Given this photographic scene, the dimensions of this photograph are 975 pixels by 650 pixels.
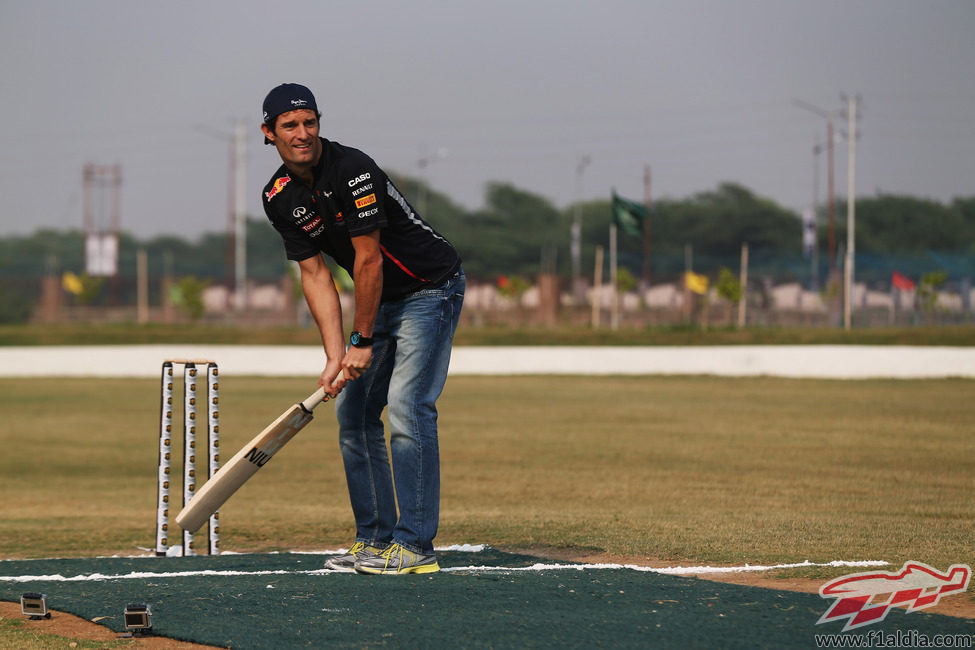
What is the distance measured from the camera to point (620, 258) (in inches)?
2322

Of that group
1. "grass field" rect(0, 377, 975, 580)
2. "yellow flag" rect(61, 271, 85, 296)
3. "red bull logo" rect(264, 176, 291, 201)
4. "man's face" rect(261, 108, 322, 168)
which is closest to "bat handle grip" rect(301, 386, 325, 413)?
"red bull logo" rect(264, 176, 291, 201)

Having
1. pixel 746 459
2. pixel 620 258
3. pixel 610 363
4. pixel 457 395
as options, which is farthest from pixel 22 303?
pixel 746 459

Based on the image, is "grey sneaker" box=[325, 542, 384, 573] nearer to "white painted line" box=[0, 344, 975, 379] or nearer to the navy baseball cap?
the navy baseball cap

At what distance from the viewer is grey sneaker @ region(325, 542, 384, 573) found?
6.38 meters

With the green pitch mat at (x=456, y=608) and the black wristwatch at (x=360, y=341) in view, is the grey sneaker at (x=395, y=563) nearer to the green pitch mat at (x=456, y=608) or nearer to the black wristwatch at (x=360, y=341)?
the green pitch mat at (x=456, y=608)

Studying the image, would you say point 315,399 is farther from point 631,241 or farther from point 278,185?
point 631,241

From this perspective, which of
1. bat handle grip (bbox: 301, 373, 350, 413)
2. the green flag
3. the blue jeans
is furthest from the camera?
the green flag

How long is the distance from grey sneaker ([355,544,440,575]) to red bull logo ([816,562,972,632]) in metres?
1.88

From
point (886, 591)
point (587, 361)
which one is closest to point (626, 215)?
point (587, 361)

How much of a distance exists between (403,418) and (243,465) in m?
0.97

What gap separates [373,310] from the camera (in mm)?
6160

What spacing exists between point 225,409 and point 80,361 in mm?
13993

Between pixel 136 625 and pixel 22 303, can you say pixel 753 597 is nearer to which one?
pixel 136 625

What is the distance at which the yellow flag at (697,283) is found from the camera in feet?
173
